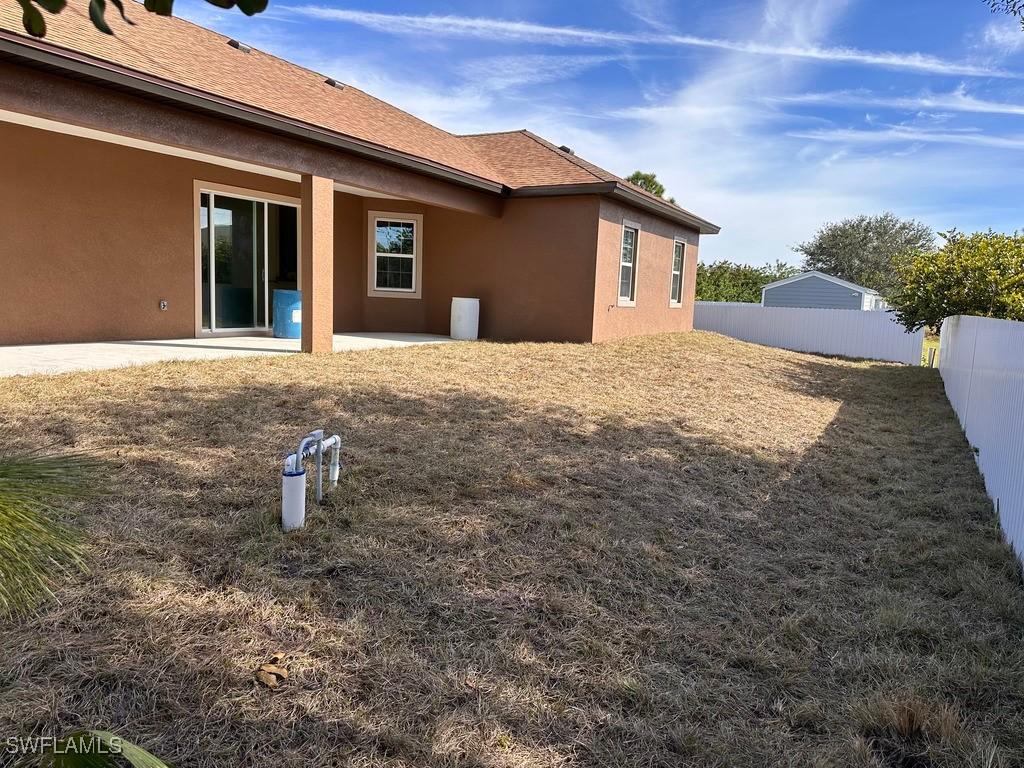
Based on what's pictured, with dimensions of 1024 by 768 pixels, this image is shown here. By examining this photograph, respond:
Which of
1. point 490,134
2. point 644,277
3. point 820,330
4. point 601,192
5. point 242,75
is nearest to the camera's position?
point 242,75

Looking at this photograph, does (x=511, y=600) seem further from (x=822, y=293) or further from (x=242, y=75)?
(x=822, y=293)

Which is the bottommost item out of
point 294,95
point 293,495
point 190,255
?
point 293,495

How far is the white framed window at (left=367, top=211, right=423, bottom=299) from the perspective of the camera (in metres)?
13.9

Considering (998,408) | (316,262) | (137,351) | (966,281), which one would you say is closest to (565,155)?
(316,262)

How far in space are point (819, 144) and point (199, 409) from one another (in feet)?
78.7

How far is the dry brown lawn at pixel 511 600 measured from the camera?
223 centimetres

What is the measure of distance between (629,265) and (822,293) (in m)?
22.4

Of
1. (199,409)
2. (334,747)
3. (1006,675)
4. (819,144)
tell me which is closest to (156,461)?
(199,409)

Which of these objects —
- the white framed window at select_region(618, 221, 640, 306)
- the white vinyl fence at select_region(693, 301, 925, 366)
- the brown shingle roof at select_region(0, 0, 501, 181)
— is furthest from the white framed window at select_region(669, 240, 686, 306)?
the brown shingle roof at select_region(0, 0, 501, 181)

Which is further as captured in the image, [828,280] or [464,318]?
[828,280]

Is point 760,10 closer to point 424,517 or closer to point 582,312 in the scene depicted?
point 582,312

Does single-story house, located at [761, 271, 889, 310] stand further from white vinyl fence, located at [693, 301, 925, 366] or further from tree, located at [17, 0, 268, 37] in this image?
tree, located at [17, 0, 268, 37]

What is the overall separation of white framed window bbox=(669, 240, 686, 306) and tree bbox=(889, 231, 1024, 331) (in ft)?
16.4

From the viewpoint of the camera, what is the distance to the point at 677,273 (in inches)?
685
